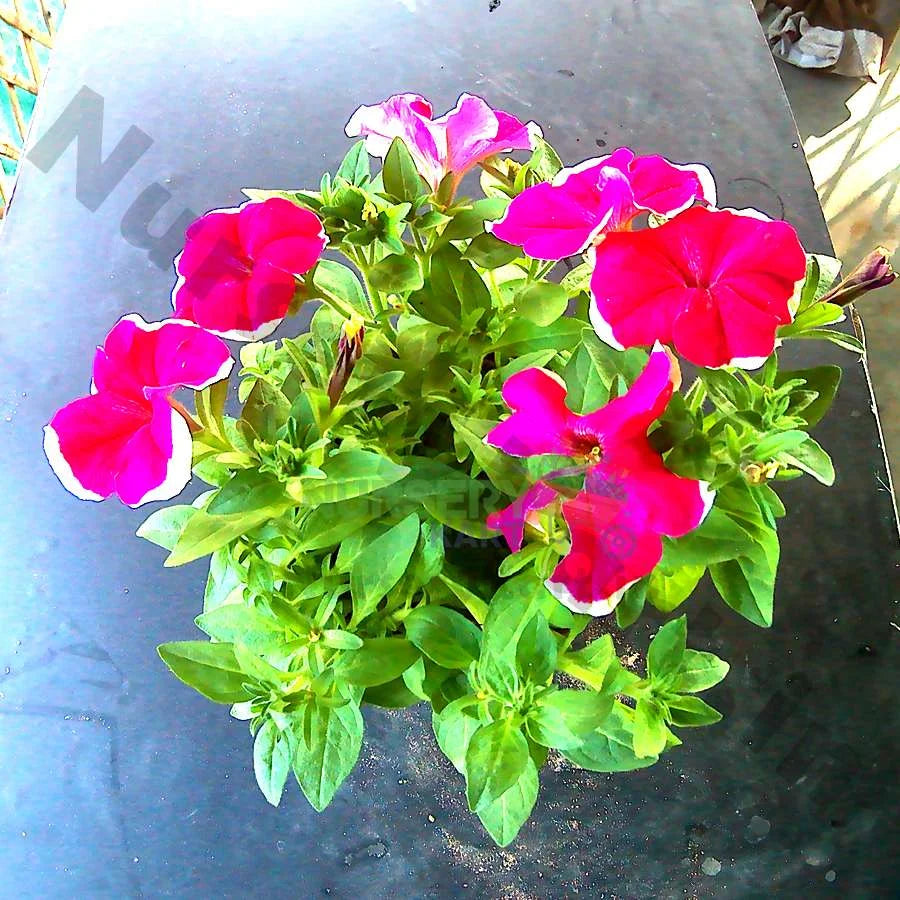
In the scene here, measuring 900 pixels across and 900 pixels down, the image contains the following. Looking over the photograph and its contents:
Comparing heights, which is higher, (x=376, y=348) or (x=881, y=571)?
(x=376, y=348)

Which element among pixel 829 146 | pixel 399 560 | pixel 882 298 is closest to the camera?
pixel 399 560

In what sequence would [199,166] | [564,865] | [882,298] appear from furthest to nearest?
1. [882,298]
2. [199,166]
3. [564,865]

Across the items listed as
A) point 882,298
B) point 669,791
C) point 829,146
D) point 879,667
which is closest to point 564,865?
point 669,791

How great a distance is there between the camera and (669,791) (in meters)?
0.65

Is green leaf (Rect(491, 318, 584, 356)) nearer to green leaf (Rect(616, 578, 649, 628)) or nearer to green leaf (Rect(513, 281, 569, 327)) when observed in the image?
green leaf (Rect(513, 281, 569, 327))

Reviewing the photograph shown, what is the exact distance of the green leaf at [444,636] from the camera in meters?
0.49

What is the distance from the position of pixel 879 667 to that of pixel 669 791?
0.62 ft

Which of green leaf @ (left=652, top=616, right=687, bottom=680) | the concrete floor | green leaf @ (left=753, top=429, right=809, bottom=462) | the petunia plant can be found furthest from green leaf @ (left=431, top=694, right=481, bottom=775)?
the concrete floor

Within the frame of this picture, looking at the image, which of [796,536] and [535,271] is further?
[796,536]

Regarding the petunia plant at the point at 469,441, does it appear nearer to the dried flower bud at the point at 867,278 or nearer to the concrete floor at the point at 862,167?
the dried flower bud at the point at 867,278

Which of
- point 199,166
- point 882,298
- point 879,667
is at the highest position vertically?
point 199,166

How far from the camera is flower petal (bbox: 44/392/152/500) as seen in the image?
16.3 inches

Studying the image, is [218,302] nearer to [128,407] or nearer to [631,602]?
[128,407]

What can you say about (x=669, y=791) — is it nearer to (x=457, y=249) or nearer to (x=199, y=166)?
(x=457, y=249)
